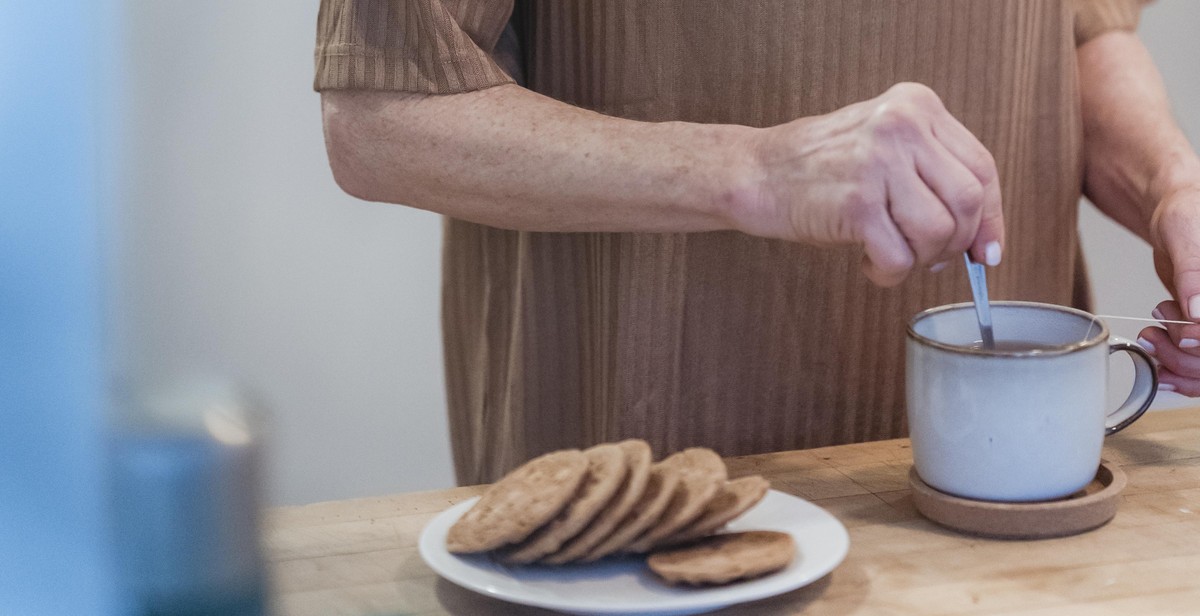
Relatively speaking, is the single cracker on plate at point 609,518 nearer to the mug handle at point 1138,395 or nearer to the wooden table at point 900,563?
the wooden table at point 900,563

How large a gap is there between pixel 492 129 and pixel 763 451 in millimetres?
279

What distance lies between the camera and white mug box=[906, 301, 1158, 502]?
52cm

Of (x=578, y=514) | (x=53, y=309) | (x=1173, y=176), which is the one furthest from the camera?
(x=1173, y=176)

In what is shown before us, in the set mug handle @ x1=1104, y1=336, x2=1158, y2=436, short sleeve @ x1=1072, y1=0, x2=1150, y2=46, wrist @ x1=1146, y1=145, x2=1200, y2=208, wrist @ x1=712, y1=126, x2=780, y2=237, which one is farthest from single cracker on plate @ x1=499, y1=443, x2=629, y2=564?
short sleeve @ x1=1072, y1=0, x2=1150, y2=46

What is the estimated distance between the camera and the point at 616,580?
0.47 m

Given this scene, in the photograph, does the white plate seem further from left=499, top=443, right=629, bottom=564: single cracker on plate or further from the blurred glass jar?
the blurred glass jar

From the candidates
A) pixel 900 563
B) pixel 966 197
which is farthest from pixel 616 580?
pixel 966 197

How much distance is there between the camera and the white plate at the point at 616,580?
0.45 m

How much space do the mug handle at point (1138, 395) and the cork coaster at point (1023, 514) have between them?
0.18 ft

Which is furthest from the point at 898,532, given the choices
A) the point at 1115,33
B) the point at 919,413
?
the point at 1115,33

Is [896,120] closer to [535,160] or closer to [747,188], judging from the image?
[747,188]

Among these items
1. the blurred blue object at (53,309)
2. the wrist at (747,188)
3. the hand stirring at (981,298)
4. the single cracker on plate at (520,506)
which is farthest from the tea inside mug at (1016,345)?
the blurred blue object at (53,309)

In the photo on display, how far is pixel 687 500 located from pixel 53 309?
29cm

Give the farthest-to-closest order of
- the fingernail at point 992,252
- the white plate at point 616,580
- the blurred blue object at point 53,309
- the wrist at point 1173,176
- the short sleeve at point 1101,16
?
the short sleeve at point 1101,16
the wrist at point 1173,176
the fingernail at point 992,252
the white plate at point 616,580
the blurred blue object at point 53,309
